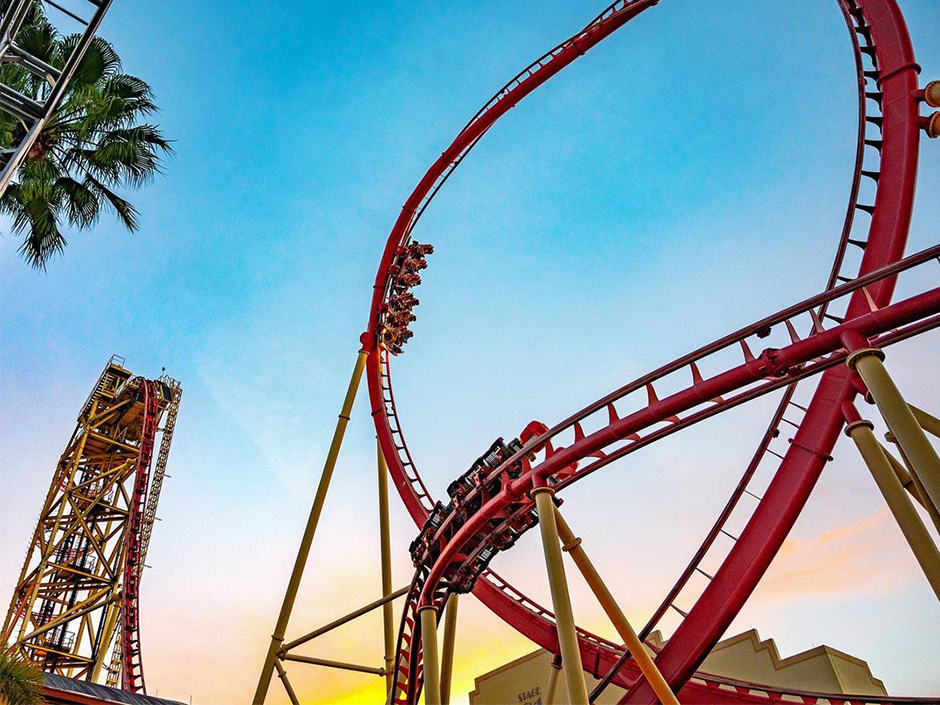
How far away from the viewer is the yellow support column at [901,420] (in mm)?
4996

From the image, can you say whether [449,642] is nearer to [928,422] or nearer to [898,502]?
[898,502]

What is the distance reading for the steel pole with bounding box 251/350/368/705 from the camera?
10.5m

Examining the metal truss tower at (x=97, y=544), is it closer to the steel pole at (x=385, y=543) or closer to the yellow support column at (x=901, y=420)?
the steel pole at (x=385, y=543)

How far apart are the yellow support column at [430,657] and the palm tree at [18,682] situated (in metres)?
3.84

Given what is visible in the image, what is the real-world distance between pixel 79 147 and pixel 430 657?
25.3ft

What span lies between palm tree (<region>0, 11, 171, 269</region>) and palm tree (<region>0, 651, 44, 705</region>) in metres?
4.84

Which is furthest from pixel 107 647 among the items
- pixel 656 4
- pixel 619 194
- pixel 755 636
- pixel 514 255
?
pixel 656 4

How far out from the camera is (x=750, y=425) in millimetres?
13500

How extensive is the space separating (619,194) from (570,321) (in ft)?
8.67

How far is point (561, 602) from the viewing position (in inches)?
263

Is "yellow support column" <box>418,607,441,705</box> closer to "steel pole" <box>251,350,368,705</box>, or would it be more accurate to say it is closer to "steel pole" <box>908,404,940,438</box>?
"steel pole" <box>251,350,368,705</box>

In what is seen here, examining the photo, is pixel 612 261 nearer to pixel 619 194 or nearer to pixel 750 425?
pixel 619 194

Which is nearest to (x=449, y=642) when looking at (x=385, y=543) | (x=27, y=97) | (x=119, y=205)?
(x=385, y=543)

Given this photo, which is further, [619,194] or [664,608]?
[619,194]
